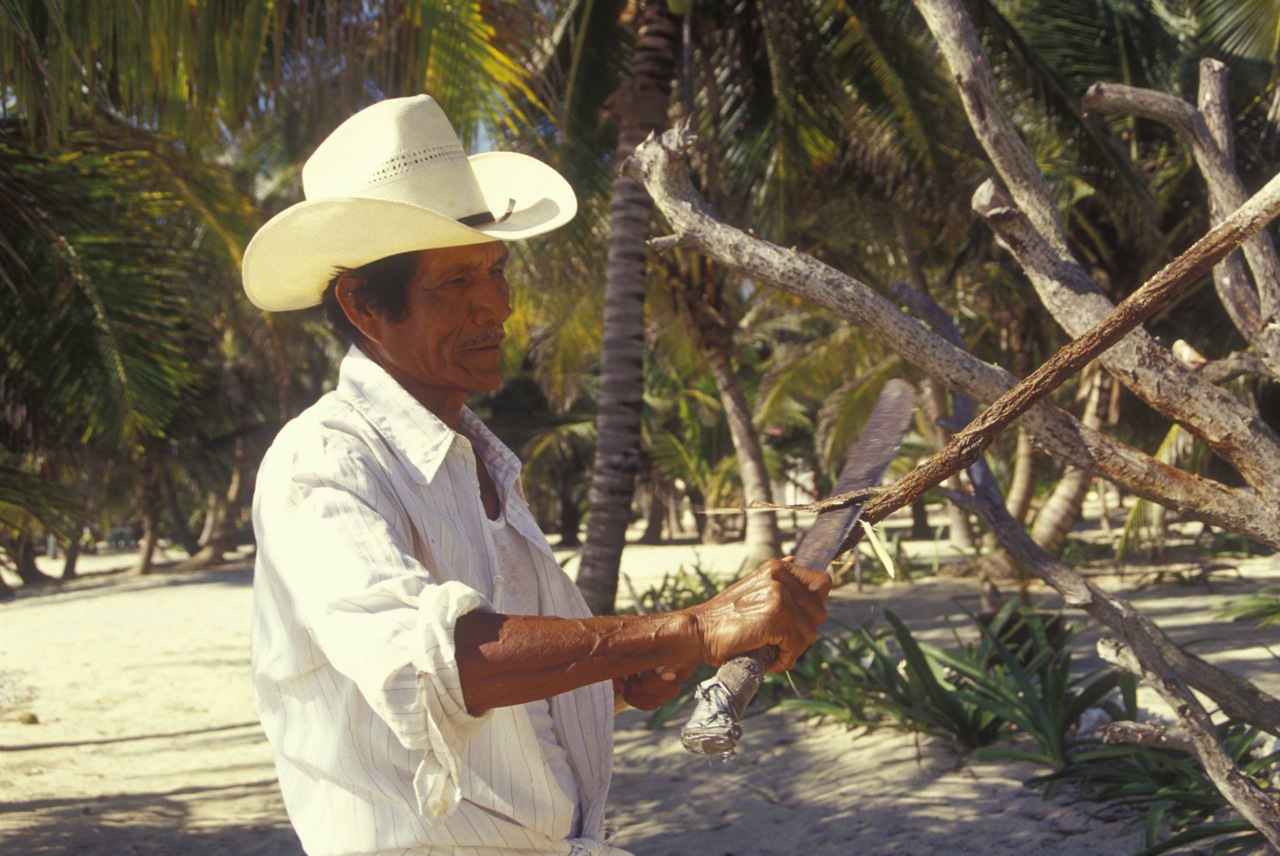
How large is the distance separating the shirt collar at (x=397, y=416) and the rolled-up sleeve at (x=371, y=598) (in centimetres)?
13

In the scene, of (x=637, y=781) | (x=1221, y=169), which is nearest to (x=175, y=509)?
(x=637, y=781)

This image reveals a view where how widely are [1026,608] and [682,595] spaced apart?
17.1 ft

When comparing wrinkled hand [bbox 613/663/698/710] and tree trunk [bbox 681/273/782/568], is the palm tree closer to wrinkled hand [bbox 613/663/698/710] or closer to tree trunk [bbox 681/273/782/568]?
wrinkled hand [bbox 613/663/698/710]

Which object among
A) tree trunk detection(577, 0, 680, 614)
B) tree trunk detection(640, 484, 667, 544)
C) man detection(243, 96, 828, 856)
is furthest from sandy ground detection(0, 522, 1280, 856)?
tree trunk detection(640, 484, 667, 544)

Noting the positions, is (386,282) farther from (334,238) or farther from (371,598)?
(371,598)

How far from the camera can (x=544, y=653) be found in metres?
1.39

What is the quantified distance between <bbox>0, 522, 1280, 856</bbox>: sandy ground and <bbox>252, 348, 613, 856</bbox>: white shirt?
3.39m

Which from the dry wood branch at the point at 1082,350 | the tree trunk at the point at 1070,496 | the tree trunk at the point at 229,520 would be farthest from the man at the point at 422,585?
the tree trunk at the point at 229,520

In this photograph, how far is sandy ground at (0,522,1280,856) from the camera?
4.94 meters

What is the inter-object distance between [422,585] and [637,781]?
520 cm

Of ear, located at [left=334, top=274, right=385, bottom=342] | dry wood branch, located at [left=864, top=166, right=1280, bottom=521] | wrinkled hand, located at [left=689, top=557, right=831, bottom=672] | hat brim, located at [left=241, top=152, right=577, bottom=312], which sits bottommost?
wrinkled hand, located at [left=689, top=557, right=831, bottom=672]

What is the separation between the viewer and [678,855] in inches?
201

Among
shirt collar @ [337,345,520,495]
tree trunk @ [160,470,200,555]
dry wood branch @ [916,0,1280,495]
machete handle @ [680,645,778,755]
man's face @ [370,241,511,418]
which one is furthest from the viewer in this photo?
tree trunk @ [160,470,200,555]

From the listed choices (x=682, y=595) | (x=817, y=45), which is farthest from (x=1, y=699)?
(x=817, y=45)
